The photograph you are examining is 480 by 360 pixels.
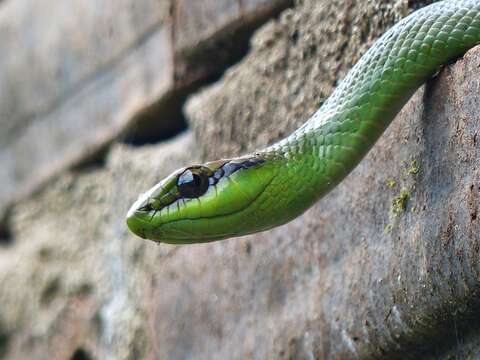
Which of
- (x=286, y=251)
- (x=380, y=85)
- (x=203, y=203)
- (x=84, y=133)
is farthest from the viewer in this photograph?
(x=84, y=133)

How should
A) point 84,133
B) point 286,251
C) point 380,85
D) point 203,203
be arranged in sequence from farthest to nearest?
point 84,133, point 286,251, point 203,203, point 380,85

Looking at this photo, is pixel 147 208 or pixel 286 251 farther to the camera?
pixel 286 251

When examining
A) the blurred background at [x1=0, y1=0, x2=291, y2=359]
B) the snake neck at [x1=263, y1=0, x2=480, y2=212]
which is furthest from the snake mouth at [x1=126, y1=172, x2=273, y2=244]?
the blurred background at [x1=0, y1=0, x2=291, y2=359]

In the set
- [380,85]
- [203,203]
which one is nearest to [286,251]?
[203,203]

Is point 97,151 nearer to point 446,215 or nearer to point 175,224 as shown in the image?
point 175,224

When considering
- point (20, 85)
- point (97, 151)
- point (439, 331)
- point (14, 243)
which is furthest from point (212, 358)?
point (20, 85)

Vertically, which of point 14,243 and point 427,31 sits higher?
point 427,31

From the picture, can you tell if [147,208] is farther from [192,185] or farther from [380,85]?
[380,85]
